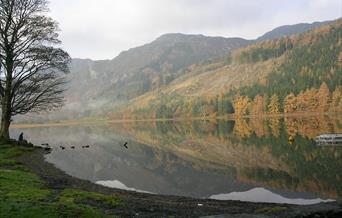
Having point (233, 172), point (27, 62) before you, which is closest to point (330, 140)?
point (233, 172)

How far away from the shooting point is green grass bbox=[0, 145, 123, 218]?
14.3 m

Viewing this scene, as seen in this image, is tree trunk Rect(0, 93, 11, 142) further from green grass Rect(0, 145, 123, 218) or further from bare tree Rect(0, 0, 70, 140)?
green grass Rect(0, 145, 123, 218)

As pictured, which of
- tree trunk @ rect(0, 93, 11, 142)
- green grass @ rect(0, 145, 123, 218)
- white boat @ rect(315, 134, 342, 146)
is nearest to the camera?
green grass @ rect(0, 145, 123, 218)

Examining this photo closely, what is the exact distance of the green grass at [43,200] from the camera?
14.3m

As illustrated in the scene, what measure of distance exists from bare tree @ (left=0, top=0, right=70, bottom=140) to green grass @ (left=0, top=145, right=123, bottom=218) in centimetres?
1697

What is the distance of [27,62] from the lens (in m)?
50.2

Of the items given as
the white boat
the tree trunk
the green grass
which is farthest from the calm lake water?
the green grass

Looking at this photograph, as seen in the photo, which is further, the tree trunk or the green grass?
the tree trunk

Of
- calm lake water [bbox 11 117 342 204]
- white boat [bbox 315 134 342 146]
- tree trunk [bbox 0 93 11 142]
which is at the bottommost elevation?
calm lake water [bbox 11 117 342 204]

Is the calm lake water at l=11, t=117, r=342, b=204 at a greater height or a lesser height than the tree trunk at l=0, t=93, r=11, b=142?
lesser

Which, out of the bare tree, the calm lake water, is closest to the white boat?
the calm lake water

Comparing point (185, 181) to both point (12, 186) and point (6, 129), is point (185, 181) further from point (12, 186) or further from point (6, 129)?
point (6, 129)

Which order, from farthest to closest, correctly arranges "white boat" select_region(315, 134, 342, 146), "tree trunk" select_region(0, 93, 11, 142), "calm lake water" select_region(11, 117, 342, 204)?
"white boat" select_region(315, 134, 342, 146)
"tree trunk" select_region(0, 93, 11, 142)
"calm lake water" select_region(11, 117, 342, 204)

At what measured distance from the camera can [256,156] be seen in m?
56.4
